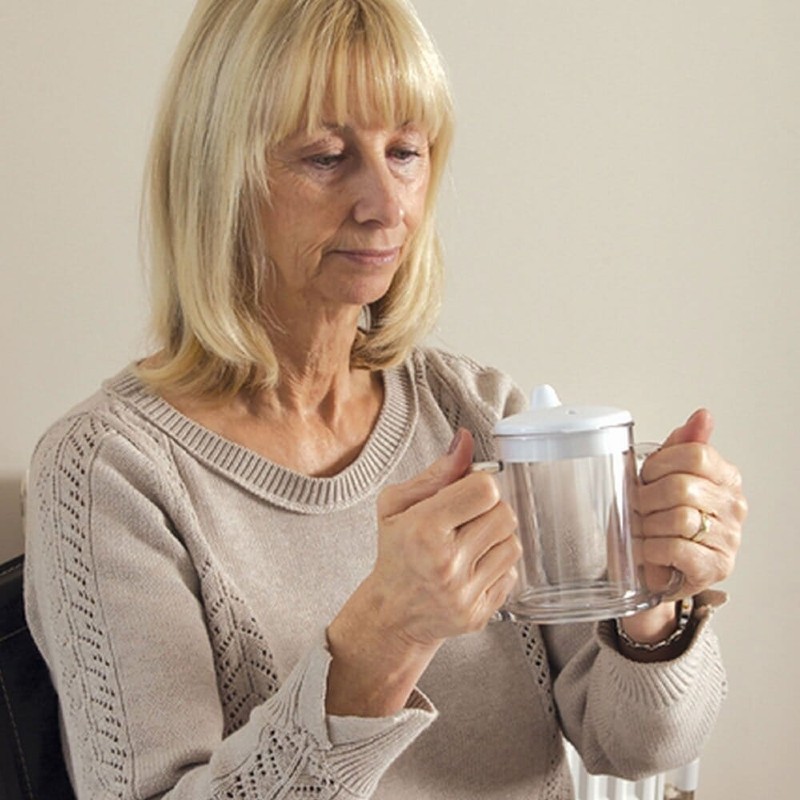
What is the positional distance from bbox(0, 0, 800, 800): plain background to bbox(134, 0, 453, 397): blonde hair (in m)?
0.29

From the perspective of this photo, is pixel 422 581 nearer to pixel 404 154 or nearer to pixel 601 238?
pixel 404 154

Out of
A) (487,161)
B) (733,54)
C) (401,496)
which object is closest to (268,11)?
(401,496)

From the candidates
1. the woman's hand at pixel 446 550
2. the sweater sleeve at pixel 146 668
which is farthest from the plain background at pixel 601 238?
the woman's hand at pixel 446 550

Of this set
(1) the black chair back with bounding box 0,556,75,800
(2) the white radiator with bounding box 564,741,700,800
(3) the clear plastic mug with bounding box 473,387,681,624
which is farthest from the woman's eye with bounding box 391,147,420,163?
(2) the white radiator with bounding box 564,741,700,800

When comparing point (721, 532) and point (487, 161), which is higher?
point (487, 161)

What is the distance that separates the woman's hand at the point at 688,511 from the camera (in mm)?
1037

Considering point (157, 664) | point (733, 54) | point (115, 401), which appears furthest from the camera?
point (733, 54)

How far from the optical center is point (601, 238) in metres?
1.96

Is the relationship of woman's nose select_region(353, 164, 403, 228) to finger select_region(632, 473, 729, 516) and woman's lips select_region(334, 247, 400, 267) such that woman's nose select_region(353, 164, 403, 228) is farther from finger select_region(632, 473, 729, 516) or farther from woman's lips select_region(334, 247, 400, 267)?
finger select_region(632, 473, 729, 516)

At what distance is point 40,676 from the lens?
1347mm

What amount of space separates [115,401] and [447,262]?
2.36 ft

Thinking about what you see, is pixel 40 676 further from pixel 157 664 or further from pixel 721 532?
pixel 721 532

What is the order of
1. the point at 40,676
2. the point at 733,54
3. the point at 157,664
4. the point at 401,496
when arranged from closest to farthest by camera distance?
the point at 401,496, the point at 157,664, the point at 40,676, the point at 733,54

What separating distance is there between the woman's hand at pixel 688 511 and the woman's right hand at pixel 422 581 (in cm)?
13
